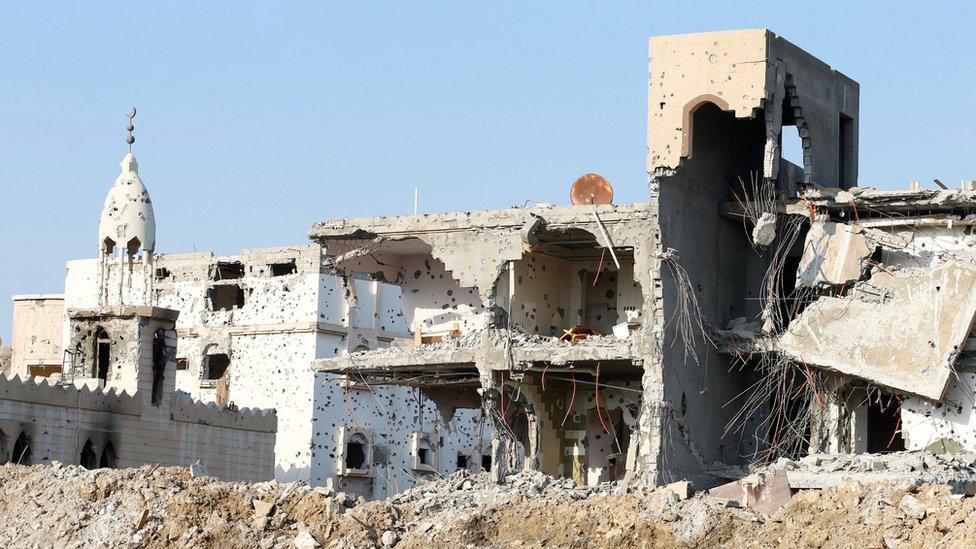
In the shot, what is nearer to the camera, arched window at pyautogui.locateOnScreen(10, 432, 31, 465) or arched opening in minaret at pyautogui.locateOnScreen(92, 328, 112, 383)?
arched window at pyautogui.locateOnScreen(10, 432, 31, 465)

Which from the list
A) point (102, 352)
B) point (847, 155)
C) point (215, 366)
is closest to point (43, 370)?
point (215, 366)

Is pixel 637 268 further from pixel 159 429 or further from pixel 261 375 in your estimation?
pixel 261 375

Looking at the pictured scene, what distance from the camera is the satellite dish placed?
3619cm

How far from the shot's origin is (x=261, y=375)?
53.4m

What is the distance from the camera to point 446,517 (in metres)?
25.6

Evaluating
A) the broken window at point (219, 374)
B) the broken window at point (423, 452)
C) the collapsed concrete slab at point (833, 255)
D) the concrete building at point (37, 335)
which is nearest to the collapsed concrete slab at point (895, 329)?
the collapsed concrete slab at point (833, 255)

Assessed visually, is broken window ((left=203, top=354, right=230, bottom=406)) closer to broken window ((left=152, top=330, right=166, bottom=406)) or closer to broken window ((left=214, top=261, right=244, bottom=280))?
broken window ((left=214, top=261, right=244, bottom=280))

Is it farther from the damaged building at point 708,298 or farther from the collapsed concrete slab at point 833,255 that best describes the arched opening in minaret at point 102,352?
the collapsed concrete slab at point 833,255

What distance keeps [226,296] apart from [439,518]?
108 ft

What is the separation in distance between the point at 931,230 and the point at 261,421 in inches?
794

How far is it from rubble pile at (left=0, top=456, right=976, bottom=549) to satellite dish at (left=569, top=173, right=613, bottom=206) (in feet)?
33.2

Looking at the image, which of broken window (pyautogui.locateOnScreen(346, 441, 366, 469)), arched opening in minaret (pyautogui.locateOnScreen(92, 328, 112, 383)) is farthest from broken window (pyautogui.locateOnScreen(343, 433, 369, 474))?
arched opening in minaret (pyautogui.locateOnScreen(92, 328, 112, 383))

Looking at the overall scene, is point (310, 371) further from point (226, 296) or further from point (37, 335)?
point (37, 335)

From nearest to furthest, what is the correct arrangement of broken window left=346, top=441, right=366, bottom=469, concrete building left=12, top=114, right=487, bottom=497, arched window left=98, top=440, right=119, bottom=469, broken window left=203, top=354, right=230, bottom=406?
1. arched window left=98, top=440, right=119, bottom=469
2. concrete building left=12, top=114, right=487, bottom=497
3. broken window left=346, top=441, right=366, bottom=469
4. broken window left=203, top=354, right=230, bottom=406
